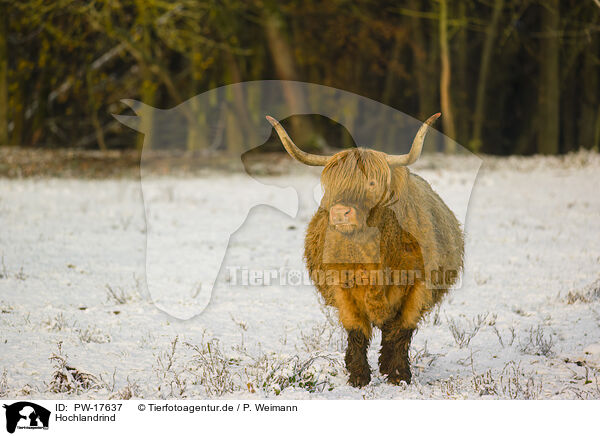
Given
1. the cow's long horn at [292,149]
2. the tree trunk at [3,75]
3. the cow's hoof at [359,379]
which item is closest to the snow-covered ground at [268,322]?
the cow's hoof at [359,379]

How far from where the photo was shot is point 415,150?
340 centimetres

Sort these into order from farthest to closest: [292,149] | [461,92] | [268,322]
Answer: [461,92], [268,322], [292,149]

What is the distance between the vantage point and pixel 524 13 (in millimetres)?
20047

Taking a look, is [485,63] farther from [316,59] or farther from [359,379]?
[359,379]

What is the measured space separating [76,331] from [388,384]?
2202 mm

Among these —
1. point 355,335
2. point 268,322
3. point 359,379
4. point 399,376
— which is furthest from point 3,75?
point 399,376

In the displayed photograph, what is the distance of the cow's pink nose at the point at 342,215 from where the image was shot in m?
3.34

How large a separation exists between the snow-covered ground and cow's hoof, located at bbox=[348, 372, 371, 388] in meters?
0.04

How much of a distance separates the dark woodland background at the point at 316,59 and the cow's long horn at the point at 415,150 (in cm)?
1020

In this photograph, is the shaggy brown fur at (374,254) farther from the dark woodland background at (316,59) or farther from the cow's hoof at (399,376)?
the dark woodland background at (316,59)

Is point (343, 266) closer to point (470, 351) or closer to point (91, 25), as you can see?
point (470, 351)

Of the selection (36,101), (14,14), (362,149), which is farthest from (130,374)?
(36,101)
